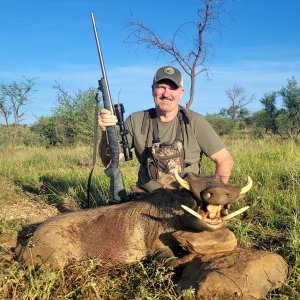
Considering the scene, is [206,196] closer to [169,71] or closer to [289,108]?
[169,71]

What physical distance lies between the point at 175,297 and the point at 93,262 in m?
0.83

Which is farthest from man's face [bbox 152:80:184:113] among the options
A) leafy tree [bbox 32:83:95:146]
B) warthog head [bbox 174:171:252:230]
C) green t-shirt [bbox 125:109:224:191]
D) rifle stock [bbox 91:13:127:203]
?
leafy tree [bbox 32:83:95:146]

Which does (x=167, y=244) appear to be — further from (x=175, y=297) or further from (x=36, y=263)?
(x=36, y=263)

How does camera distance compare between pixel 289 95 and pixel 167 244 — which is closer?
pixel 167 244

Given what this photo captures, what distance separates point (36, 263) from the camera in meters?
3.32

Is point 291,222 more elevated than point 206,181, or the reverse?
point 206,181

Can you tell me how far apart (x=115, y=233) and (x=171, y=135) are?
4.64 feet

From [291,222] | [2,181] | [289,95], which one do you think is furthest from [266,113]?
[291,222]

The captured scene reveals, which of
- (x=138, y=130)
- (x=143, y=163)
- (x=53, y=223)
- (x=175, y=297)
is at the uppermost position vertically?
(x=138, y=130)

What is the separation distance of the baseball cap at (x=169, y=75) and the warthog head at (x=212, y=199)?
5.92 feet

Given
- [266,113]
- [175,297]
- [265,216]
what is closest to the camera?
[175,297]

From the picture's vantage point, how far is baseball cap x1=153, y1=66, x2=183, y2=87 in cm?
438

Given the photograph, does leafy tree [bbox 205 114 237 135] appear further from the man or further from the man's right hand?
the man's right hand

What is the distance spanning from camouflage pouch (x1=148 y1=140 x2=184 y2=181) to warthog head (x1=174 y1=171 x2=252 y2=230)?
1.32 m
